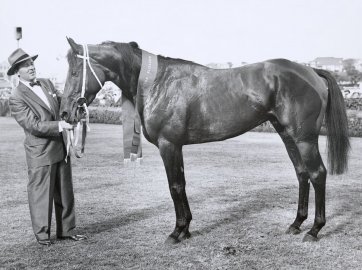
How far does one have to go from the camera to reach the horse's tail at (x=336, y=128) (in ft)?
15.6

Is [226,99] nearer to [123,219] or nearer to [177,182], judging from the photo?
[177,182]

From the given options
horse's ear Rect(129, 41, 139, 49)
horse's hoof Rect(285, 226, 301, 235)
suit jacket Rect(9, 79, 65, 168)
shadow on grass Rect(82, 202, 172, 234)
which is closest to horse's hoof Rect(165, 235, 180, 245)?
shadow on grass Rect(82, 202, 172, 234)

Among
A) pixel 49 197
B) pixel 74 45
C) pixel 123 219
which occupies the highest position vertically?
pixel 74 45

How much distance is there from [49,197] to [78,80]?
1250mm

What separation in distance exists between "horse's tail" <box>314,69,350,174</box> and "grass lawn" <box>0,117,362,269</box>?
80 cm

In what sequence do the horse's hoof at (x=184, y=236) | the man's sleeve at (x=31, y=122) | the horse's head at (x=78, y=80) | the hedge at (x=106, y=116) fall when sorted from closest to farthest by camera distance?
1. the horse's head at (x=78, y=80)
2. the man's sleeve at (x=31, y=122)
3. the horse's hoof at (x=184, y=236)
4. the hedge at (x=106, y=116)

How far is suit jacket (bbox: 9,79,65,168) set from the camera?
14.5ft

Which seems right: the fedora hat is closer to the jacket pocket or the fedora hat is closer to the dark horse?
the dark horse

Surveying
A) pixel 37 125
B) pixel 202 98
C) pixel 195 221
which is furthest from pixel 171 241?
pixel 37 125

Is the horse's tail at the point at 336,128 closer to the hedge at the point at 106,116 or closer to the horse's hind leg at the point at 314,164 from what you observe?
the horse's hind leg at the point at 314,164

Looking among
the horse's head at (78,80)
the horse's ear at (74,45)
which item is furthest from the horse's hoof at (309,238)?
the horse's ear at (74,45)

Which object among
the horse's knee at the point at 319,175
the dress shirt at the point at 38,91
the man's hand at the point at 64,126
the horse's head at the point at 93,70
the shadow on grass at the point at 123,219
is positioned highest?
the horse's head at the point at 93,70

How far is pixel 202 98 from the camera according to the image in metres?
4.46

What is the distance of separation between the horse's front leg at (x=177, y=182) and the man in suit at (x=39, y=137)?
0.98m
